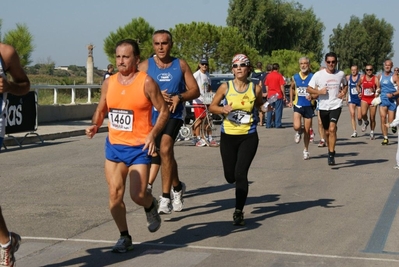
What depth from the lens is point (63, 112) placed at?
85.6ft

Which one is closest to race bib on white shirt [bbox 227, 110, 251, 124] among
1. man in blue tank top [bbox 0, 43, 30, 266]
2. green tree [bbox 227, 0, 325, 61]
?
man in blue tank top [bbox 0, 43, 30, 266]

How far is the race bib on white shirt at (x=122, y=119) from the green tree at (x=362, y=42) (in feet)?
319

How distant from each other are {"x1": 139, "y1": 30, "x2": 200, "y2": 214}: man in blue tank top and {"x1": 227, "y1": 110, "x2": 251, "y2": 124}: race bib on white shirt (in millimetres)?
607

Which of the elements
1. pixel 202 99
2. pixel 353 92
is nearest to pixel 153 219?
pixel 202 99

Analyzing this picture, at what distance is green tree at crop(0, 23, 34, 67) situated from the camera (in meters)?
22.8

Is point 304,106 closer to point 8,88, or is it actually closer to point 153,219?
point 153,219

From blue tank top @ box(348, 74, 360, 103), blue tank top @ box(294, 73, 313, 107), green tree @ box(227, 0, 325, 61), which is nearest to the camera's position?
blue tank top @ box(294, 73, 313, 107)

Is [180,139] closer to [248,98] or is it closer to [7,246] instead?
Result: [248,98]

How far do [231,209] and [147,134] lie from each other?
2807 mm

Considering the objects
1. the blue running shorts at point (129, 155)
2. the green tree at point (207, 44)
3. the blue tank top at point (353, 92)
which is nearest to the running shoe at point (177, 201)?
the blue running shorts at point (129, 155)

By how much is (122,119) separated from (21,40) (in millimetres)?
16570

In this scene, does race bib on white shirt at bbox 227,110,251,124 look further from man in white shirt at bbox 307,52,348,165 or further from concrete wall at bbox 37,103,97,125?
concrete wall at bbox 37,103,97,125

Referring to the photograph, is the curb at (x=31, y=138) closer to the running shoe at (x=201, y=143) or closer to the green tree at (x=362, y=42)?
the running shoe at (x=201, y=143)

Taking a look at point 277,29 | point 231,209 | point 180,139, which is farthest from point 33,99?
point 277,29
